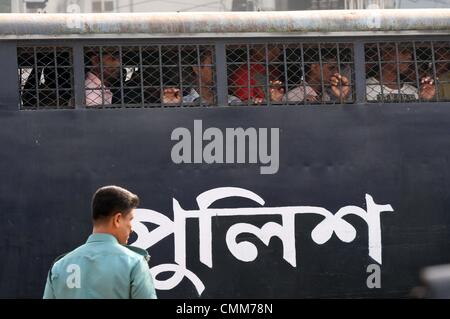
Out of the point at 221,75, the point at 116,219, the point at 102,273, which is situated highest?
the point at 221,75

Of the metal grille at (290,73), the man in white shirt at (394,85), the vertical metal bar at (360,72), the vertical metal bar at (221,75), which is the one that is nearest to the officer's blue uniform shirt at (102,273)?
the vertical metal bar at (221,75)

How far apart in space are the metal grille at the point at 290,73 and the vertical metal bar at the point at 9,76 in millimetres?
1438

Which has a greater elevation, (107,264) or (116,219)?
(116,219)

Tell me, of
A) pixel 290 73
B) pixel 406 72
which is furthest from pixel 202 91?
pixel 406 72

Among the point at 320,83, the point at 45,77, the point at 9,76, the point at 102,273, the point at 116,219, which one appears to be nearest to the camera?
the point at 102,273

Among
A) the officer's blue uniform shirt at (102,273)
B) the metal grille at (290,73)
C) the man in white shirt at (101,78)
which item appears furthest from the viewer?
the metal grille at (290,73)

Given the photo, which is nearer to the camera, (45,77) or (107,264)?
(107,264)

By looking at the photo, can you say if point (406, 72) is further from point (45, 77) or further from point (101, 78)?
point (45, 77)

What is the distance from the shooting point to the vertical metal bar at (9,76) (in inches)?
266

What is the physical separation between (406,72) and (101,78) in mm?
2149

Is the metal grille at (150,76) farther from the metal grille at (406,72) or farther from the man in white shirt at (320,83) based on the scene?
the metal grille at (406,72)

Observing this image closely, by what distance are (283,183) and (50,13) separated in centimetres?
202

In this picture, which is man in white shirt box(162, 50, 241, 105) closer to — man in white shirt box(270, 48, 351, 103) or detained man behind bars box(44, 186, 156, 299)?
man in white shirt box(270, 48, 351, 103)

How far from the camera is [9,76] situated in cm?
677
